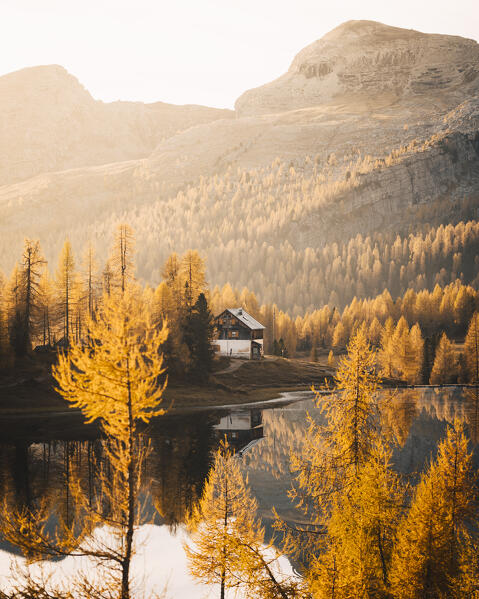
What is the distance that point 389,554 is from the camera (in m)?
19.1

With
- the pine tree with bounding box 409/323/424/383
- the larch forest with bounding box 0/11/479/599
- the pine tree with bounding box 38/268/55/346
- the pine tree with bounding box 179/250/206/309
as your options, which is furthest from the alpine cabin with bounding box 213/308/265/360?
the pine tree with bounding box 409/323/424/383

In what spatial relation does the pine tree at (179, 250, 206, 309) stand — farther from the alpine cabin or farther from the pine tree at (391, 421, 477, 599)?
the pine tree at (391, 421, 477, 599)

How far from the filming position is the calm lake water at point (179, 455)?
2755 cm

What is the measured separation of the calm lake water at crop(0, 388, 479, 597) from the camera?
27.5 m

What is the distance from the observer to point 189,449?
4978cm

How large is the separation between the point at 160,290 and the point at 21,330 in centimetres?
2226

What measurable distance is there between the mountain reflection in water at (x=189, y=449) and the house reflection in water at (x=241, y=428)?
106mm

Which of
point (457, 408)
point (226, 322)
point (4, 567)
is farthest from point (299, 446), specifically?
point (226, 322)

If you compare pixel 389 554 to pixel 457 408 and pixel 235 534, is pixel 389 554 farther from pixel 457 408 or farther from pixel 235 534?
pixel 457 408

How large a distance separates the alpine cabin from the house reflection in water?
32236 mm

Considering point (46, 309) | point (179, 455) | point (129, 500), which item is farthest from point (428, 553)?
point (46, 309)

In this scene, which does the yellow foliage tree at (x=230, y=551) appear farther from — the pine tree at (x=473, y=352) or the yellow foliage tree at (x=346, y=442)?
the pine tree at (x=473, y=352)

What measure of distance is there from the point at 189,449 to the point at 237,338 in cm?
5678

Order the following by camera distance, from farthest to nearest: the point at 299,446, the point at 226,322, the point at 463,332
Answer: the point at 463,332
the point at 226,322
the point at 299,446
